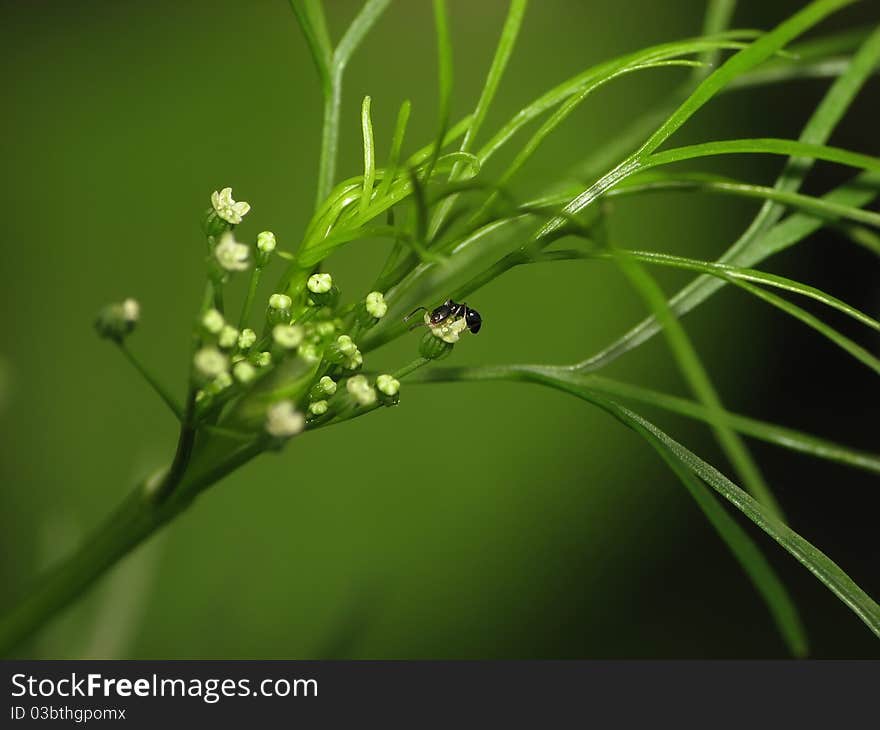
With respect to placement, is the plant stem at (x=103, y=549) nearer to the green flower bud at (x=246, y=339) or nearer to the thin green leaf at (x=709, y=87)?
the green flower bud at (x=246, y=339)

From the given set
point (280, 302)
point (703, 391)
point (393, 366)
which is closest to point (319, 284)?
point (280, 302)

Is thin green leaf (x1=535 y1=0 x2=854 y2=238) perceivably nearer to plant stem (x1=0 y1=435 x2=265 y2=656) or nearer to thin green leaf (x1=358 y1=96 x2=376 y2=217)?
thin green leaf (x1=358 y1=96 x2=376 y2=217)

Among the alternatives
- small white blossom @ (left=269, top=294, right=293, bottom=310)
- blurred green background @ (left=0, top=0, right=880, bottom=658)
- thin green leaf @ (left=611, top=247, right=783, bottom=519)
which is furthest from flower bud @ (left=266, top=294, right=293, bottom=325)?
blurred green background @ (left=0, top=0, right=880, bottom=658)

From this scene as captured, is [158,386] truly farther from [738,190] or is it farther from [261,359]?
[738,190]

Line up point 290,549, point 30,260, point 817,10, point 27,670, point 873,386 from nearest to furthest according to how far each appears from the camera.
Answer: point 817,10, point 27,670, point 290,549, point 30,260, point 873,386

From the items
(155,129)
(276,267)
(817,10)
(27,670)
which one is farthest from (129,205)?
(817,10)

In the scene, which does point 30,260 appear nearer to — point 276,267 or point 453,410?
point 276,267

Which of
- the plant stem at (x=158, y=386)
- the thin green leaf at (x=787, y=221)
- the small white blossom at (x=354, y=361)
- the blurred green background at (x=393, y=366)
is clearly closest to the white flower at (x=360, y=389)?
the small white blossom at (x=354, y=361)
